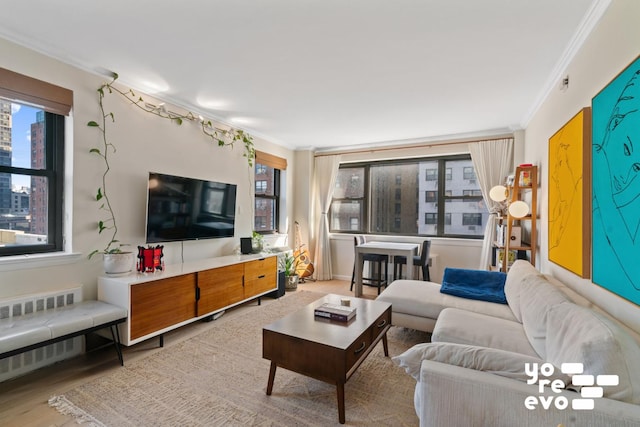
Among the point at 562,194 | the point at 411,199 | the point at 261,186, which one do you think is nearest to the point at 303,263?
the point at 261,186

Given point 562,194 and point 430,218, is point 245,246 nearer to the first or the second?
point 430,218

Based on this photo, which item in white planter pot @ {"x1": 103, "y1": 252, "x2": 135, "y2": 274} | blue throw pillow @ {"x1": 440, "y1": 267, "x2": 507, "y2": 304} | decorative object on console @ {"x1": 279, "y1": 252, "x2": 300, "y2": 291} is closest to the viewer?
white planter pot @ {"x1": 103, "y1": 252, "x2": 135, "y2": 274}

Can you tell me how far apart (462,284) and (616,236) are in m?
1.77

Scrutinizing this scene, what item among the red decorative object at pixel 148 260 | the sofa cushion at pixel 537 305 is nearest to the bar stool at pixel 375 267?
the sofa cushion at pixel 537 305

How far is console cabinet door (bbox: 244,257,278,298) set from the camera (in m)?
3.76

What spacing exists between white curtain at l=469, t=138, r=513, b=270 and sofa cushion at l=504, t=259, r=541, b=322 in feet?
5.42

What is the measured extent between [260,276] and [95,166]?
7.22 feet

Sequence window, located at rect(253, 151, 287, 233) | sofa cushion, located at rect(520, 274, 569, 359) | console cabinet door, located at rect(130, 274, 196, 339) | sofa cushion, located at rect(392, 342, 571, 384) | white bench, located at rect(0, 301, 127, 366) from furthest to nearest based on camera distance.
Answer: window, located at rect(253, 151, 287, 233) < console cabinet door, located at rect(130, 274, 196, 339) < white bench, located at rect(0, 301, 127, 366) < sofa cushion, located at rect(520, 274, 569, 359) < sofa cushion, located at rect(392, 342, 571, 384)

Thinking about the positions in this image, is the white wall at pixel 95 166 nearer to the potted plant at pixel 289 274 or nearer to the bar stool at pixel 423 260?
the potted plant at pixel 289 274

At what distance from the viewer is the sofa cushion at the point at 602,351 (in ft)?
3.46

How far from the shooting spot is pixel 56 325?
2.04 metres

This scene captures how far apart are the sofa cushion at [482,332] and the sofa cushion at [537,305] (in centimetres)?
7

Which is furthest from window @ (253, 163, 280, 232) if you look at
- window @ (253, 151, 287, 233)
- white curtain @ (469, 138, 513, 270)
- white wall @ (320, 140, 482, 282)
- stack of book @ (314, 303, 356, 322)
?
white curtain @ (469, 138, 513, 270)

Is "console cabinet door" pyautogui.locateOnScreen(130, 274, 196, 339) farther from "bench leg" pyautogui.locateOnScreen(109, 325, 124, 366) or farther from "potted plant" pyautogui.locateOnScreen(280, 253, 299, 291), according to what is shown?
"potted plant" pyautogui.locateOnScreen(280, 253, 299, 291)
